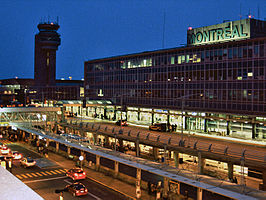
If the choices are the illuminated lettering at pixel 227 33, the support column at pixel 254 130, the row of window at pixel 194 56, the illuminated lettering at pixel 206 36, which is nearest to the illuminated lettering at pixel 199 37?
the illuminated lettering at pixel 206 36

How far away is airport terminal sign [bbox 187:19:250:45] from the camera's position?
2518 inches

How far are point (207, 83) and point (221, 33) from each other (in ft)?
39.7

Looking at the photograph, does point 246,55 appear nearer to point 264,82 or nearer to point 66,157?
point 264,82

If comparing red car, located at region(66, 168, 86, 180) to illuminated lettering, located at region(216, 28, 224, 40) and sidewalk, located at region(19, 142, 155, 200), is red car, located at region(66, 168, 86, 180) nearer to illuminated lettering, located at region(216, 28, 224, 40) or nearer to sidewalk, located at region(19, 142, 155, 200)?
sidewalk, located at region(19, 142, 155, 200)

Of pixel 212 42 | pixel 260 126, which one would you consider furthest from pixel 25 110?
pixel 260 126

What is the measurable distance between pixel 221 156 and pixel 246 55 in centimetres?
3084

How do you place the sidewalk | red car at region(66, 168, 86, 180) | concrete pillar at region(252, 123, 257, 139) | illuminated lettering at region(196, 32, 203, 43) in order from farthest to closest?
illuminated lettering at region(196, 32, 203, 43)
concrete pillar at region(252, 123, 257, 139)
red car at region(66, 168, 86, 180)
the sidewalk

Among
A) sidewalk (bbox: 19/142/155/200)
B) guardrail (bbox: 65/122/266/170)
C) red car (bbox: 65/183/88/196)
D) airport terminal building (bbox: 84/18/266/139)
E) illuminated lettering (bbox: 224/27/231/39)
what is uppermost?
illuminated lettering (bbox: 224/27/231/39)

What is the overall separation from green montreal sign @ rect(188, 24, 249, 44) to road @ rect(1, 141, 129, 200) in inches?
1791

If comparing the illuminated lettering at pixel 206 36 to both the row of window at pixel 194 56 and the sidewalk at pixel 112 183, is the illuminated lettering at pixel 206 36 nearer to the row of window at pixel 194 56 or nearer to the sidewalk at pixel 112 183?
the row of window at pixel 194 56

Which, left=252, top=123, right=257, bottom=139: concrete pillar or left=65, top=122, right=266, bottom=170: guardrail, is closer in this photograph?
left=65, top=122, right=266, bottom=170: guardrail

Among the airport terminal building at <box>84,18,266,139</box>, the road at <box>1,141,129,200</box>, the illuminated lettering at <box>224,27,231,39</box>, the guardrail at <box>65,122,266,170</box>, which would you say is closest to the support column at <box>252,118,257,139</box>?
the airport terminal building at <box>84,18,266,139</box>

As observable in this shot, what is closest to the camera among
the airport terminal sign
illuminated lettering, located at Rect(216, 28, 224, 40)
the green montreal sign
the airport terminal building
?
the airport terminal building

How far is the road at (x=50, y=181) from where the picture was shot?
31188mm
